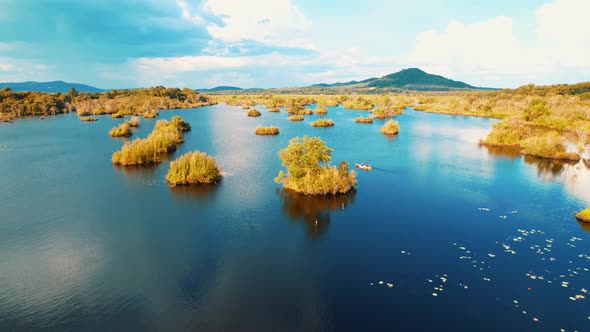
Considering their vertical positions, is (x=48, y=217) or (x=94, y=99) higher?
(x=94, y=99)

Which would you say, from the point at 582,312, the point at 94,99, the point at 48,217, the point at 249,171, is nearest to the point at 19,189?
the point at 48,217

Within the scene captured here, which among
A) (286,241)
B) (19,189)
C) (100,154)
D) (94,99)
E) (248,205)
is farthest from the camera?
(94,99)

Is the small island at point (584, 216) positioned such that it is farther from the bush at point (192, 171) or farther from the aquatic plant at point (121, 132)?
the aquatic plant at point (121, 132)

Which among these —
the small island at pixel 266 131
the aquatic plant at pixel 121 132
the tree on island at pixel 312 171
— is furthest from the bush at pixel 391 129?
the aquatic plant at pixel 121 132

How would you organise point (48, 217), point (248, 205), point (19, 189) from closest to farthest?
1. point (48, 217)
2. point (248, 205)
3. point (19, 189)

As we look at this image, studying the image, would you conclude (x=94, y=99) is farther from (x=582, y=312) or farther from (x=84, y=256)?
(x=582, y=312)

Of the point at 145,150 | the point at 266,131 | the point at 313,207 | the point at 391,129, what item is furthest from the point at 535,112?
the point at 145,150
